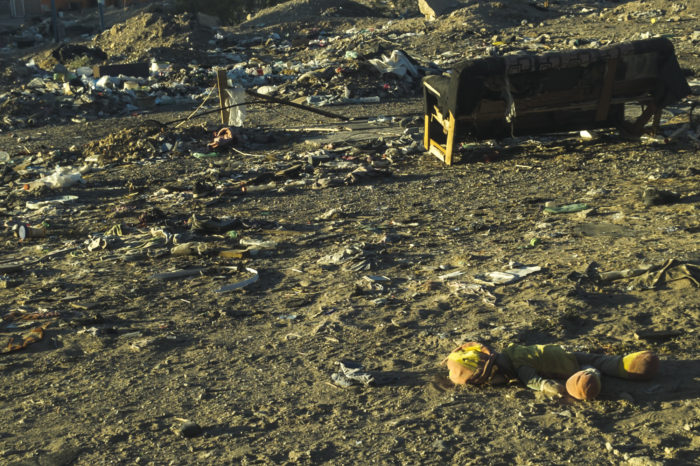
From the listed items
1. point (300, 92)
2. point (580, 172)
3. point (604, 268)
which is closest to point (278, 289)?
point (604, 268)

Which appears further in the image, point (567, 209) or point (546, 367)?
point (567, 209)

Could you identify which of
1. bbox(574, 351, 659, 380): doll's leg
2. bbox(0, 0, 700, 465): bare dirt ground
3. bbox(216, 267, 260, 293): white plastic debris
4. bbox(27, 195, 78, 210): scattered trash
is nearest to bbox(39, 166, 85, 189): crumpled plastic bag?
bbox(0, 0, 700, 465): bare dirt ground

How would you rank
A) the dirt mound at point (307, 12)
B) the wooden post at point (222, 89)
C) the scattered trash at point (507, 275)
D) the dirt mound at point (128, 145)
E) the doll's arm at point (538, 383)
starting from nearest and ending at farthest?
the doll's arm at point (538, 383) → the scattered trash at point (507, 275) → the dirt mound at point (128, 145) → the wooden post at point (222, 89) → the dirt mound at point (307, 12)

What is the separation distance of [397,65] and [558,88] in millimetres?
7747

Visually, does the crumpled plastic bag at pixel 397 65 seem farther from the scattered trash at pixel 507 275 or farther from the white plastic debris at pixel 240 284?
the scattered trash at pixel 507 275

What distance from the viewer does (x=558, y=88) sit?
26.3 ft

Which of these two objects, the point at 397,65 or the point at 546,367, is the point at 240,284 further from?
the point at 397,65

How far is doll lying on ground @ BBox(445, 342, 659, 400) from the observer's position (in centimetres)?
328

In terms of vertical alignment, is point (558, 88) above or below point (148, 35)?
above

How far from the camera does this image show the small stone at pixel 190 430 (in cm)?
324

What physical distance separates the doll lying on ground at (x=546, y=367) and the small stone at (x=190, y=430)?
118 cm

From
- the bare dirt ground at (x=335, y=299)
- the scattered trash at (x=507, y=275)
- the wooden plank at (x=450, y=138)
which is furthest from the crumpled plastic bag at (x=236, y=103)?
the scattered trash at (x=507, y=275)

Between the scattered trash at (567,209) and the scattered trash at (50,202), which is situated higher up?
the scattered trash at (567,209)

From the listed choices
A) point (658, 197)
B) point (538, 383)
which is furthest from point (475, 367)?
point (658, 197)
